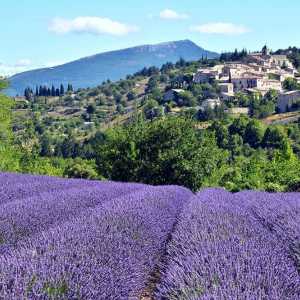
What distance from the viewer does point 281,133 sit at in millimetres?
69312

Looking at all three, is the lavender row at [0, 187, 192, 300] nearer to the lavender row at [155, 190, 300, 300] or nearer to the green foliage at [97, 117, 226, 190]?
the lavender row at [155, 190, 300, 300]

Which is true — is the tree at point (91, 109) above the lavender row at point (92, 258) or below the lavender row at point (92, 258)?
below

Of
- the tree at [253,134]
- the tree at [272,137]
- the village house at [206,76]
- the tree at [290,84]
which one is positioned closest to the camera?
the tree at [272,137]

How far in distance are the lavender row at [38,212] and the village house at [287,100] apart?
350 ft

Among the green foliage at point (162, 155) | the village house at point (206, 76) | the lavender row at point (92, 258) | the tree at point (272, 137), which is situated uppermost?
the lavender row at point (92, 258)

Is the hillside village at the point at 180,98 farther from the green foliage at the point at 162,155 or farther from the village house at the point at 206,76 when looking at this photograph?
the green foliage at the point at 162,155

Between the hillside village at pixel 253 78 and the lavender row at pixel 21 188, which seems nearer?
the lavender row at pixel 21 188

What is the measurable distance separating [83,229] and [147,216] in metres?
1.27

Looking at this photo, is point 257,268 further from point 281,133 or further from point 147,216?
point 281,133

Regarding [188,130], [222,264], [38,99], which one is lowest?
[38,99]

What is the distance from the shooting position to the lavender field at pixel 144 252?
3006 millimetres

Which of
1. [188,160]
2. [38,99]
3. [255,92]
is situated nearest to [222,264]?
[188,160]

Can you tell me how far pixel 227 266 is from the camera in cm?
342

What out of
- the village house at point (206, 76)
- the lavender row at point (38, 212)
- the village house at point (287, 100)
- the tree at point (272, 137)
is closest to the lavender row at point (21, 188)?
the lavender row at point (38, 212)
